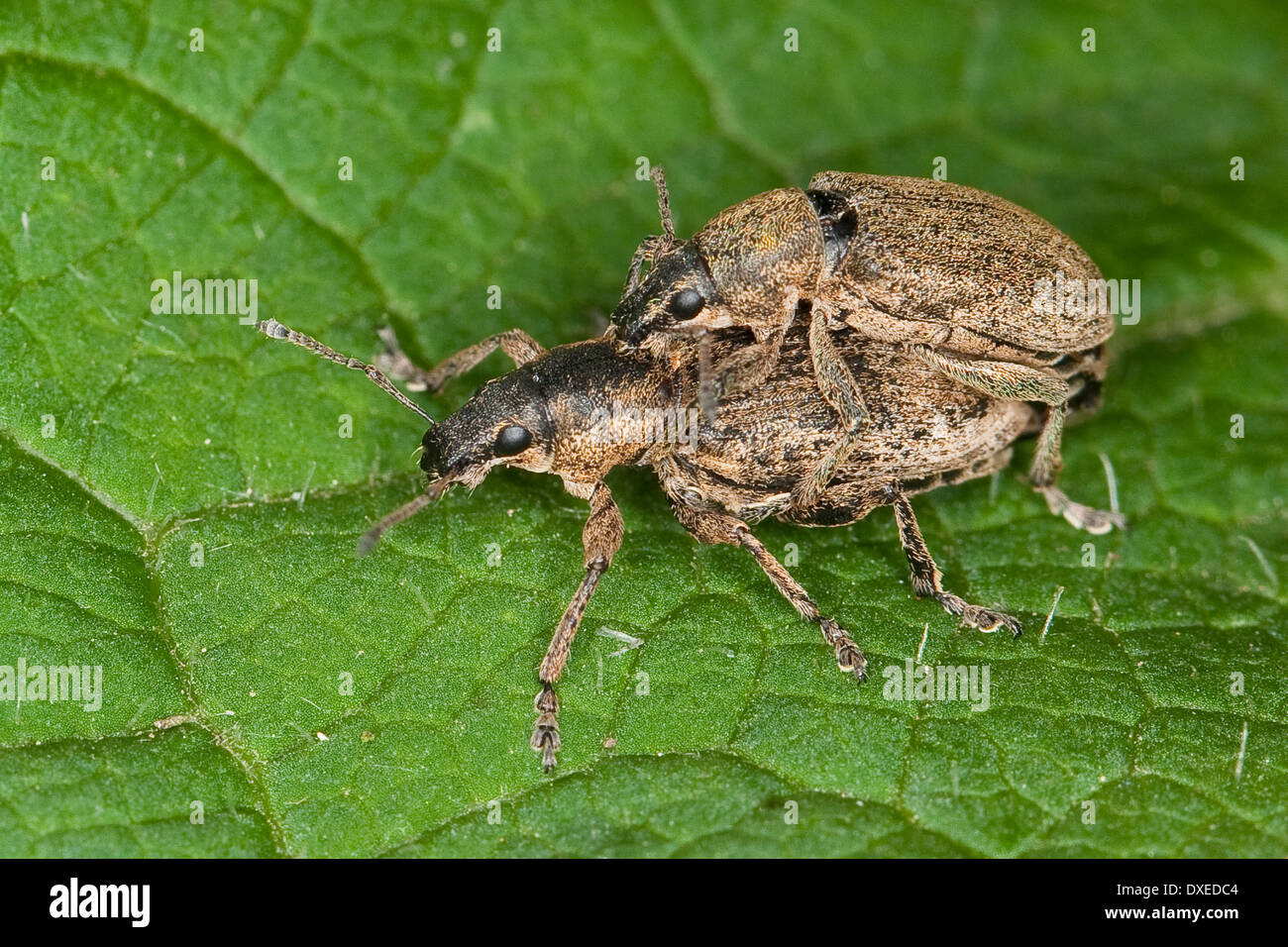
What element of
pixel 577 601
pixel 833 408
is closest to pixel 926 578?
pixel 833 408

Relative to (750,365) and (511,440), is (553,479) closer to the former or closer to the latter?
(511,440)

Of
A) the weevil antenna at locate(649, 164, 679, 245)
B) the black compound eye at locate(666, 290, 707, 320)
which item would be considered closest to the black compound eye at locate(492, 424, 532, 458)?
the black compound eye at locate(666, 290, 707, 320)

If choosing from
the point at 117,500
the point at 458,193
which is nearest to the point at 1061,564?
the point at 458,193

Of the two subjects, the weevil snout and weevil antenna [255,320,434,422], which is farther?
the weevil snout

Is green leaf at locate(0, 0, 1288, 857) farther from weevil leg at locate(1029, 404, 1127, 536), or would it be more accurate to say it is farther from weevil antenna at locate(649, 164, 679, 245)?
weevil antenna at locate(649, 164, 679, 245)

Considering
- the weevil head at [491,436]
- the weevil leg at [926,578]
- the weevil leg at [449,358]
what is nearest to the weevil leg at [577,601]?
the weevil head at [491,436]
